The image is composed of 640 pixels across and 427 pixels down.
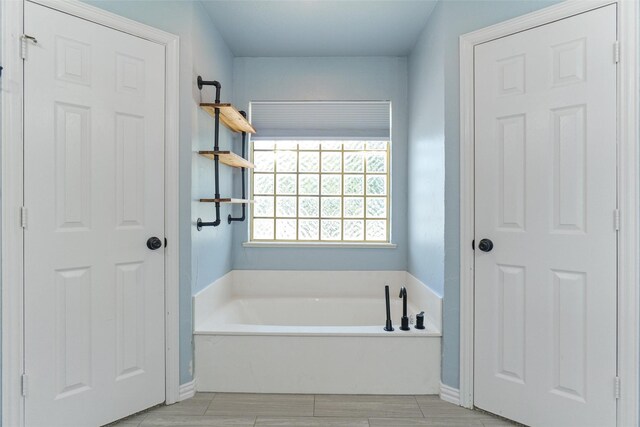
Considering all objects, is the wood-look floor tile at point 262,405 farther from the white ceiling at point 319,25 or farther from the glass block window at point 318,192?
the white ceiling at point 319,25

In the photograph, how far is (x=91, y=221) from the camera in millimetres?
1771

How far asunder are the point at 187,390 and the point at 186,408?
12 centimetres

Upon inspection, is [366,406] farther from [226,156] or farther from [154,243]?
[226,156]

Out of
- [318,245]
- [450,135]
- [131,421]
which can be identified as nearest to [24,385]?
[131,421]

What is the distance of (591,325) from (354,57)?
2.45 m

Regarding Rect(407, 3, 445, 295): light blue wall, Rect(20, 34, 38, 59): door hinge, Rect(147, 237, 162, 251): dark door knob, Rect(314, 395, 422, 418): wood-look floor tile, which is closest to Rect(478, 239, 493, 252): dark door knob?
Rect(407, 3, 445, 295): light blue wall

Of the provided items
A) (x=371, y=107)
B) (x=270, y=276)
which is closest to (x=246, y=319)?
(x=270, y=276)

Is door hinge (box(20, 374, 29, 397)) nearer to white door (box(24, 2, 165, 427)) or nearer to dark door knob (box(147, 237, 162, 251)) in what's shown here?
white door (box(24, 2, 165, 427))

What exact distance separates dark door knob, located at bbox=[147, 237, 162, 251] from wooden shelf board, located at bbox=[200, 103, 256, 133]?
2.88 feet

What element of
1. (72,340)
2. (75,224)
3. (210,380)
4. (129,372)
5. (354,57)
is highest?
(354,57)

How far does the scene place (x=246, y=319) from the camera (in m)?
2.83

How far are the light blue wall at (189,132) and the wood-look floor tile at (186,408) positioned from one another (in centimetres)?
12

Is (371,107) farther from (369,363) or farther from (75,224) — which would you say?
(75,224)

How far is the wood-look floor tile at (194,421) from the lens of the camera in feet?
6.08
